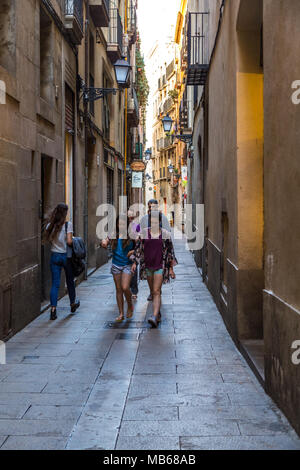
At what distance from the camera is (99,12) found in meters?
15.5

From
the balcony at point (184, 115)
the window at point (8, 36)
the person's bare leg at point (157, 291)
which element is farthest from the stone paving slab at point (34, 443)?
the balcony at point (184, 115)

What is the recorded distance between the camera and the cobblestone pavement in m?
4.33

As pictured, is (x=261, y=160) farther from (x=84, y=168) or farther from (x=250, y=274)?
(x=84, y=168)

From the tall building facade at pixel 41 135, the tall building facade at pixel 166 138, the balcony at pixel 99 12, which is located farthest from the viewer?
the tall building facade at pixel 166 138

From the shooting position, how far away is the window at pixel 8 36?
8.05 meters

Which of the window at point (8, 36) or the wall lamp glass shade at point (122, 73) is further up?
the wall lamp glass shade at point (122, 73)

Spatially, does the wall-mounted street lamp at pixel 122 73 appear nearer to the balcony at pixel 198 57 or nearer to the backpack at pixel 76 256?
the balcony at pixel 198 57

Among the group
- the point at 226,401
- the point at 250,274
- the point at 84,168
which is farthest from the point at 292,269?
the point at 84,168

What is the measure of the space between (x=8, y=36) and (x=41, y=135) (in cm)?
204

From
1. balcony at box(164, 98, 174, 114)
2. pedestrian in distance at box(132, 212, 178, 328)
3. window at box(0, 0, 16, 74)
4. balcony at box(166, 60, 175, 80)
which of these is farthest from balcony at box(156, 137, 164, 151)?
window at box(0, 0, 16, 74)

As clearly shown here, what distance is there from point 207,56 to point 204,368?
9.03 m

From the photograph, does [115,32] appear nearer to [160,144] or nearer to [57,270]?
[57,270]

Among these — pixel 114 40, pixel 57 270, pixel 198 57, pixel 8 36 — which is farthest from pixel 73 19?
pixel 114 40

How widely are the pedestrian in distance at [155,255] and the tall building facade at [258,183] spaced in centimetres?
102
